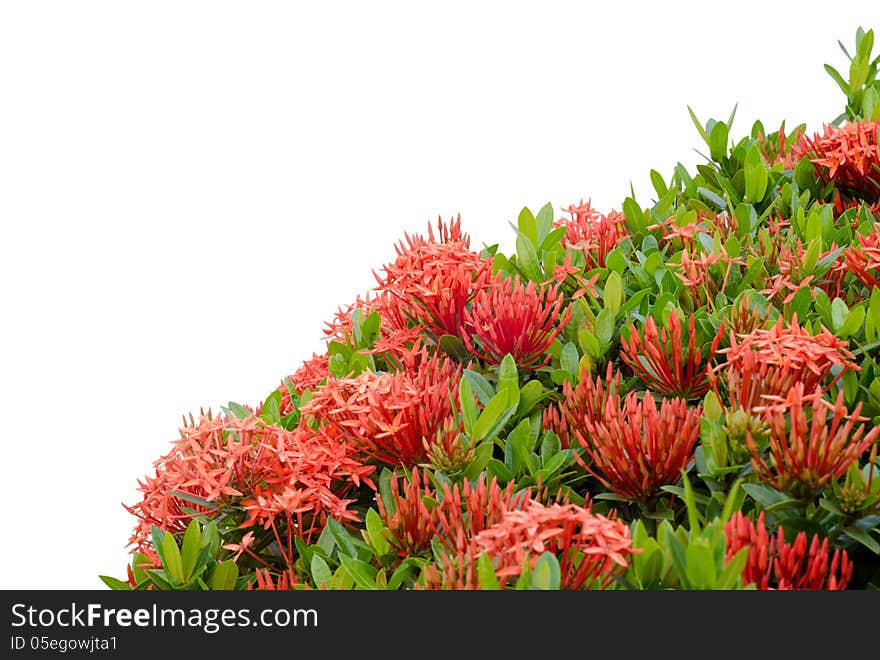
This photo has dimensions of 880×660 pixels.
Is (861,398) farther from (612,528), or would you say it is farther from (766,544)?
(612,528)

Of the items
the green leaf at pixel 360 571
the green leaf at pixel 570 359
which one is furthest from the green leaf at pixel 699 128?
the green leaf at pixel 360 571

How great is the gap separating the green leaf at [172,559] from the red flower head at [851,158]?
1.97m

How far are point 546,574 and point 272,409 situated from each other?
3.76 feet

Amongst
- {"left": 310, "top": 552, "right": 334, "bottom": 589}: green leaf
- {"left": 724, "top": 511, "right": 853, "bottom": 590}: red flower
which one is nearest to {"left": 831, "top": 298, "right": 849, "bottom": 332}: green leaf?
{"left": 724, "top": 511, "right": 853, "bottom": 590}: red flower

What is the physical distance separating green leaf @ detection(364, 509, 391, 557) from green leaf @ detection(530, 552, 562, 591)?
445 mm

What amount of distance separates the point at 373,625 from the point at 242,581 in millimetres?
532

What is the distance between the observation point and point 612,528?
1.74m

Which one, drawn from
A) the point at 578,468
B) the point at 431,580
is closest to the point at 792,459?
the point at 578,468

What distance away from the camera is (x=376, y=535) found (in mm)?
2037

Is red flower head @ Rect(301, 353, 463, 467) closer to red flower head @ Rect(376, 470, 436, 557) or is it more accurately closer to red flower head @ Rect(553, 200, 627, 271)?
red flower head @ Rect(376, 470, 436, 557)

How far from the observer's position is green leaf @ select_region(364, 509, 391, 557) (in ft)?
6.68

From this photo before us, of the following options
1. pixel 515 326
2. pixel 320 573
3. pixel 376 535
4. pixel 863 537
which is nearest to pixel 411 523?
pixel 376 535

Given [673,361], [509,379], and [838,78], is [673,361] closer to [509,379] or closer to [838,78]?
[509,379]

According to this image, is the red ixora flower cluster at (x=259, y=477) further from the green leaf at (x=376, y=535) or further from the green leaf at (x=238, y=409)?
the green leaf at (x=238, y=409)
